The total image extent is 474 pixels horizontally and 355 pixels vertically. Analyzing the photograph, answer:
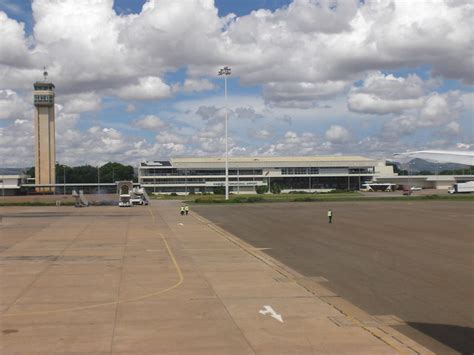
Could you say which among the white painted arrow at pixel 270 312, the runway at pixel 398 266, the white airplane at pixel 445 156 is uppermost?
the white airplane at pixel 445 156

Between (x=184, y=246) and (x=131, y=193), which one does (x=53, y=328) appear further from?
(x=131, y=193)

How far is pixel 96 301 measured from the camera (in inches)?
719

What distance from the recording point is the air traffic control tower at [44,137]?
6550 inches

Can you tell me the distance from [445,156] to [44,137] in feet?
552

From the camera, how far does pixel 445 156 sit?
1095 cm

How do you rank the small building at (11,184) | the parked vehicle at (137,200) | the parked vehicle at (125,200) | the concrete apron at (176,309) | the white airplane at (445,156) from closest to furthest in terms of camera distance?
the white airplane at (445,156), the concrete apron at (176,309), the parked vehicle at (125,200), the parked vehicle at (137,200), the small building at (11,184)

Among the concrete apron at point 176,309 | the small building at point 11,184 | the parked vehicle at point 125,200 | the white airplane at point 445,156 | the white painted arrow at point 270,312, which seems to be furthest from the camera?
the small building at point 11,184

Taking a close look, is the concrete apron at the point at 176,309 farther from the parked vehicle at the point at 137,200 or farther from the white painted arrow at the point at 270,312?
the parked vehicle at the point at 137,200

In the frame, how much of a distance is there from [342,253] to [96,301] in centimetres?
1773

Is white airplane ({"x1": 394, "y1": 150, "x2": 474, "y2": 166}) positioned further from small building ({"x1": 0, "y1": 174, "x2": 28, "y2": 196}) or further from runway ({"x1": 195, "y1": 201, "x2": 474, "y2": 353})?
small building ({"x1": 0, "y1": 174, "x2": 28, "y2": 196})

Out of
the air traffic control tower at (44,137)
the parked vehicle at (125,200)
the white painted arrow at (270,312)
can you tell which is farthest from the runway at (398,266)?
the air traffic control tower at (44,137)

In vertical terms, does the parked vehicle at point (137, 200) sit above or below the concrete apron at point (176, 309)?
above

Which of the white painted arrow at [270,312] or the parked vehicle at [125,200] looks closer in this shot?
the white painted arrow at [270,312]

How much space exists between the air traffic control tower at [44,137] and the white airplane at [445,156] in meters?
165
